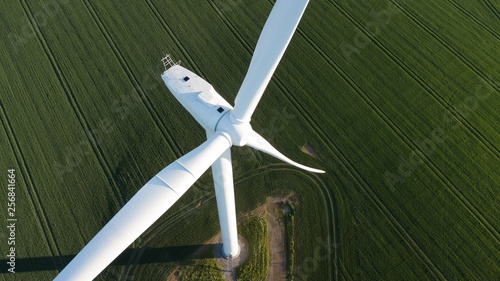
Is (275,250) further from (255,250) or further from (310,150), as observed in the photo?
(310,150)

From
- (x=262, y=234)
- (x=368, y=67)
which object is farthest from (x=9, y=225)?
(x=368, y=67)

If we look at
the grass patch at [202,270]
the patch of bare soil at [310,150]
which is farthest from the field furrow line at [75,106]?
the patch of bare soil at [310,150]

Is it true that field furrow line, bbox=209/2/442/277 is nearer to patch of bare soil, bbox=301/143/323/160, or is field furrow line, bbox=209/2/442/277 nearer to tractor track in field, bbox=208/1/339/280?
tractor track in field, bbox=208/1/339/280

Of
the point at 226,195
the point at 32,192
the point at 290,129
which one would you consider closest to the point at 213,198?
the point at 226,195

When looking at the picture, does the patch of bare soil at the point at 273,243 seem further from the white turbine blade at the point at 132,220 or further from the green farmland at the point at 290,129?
the white turbine blade at the point at 132,220

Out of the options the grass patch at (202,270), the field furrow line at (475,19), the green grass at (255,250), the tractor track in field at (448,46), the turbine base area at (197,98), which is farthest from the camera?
the field furrow line at (475,19)

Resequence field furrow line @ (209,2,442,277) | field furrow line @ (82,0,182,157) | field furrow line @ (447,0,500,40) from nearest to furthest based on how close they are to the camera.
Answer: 1. field furrow line @ (209,2,442,277)
2. field furrow line @ (82,0,182,157)
3. field furrow line @ (447,0,500,40)

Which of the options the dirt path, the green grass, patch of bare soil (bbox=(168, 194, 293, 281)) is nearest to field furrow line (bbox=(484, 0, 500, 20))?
patch of bare soil (bbox=(168, 194, 293, 281))

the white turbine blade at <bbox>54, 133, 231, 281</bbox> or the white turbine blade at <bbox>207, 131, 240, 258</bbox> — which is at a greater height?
the white turbine blade at <bbox>207, 131, 240, 258</bbox>
